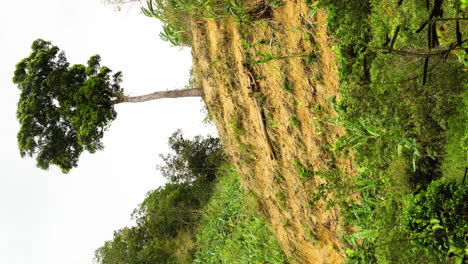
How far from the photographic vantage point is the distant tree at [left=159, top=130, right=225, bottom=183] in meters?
17.5

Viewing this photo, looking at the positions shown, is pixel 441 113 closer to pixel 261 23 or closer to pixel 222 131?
pixel 261 23

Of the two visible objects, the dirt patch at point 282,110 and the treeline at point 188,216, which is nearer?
the dirt patch at point 282,110

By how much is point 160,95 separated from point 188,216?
7063 mm

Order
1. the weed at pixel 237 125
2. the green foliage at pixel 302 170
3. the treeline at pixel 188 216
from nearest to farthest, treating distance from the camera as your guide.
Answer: the green foliage at pixel 302 170
the weed at pixel 237 125
the treeline at pixel 188 216

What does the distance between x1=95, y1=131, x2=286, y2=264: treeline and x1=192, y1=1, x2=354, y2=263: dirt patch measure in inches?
141

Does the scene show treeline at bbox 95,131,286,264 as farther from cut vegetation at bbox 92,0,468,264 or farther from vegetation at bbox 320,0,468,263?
vegetation at bbox 320,0,468,263

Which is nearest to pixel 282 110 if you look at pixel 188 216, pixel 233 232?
pixel 233 232

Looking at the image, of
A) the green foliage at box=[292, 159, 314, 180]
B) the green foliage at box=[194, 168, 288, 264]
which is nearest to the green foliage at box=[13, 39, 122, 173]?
the green foliage at box=[194, 168, 288, 264]

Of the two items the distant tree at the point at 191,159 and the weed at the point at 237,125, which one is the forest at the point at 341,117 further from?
the distant tree at the point at 191,159

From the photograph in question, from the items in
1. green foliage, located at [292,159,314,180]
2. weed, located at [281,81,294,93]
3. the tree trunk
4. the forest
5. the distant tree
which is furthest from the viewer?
the distant tree

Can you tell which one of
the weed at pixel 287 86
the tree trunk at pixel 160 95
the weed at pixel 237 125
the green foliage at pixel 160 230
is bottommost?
the green foliage at pixel 160 230

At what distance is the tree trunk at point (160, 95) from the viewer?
401 inches

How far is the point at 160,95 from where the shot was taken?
11008mm

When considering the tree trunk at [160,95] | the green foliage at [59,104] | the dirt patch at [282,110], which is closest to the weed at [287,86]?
the dirt patch at [282,110]
